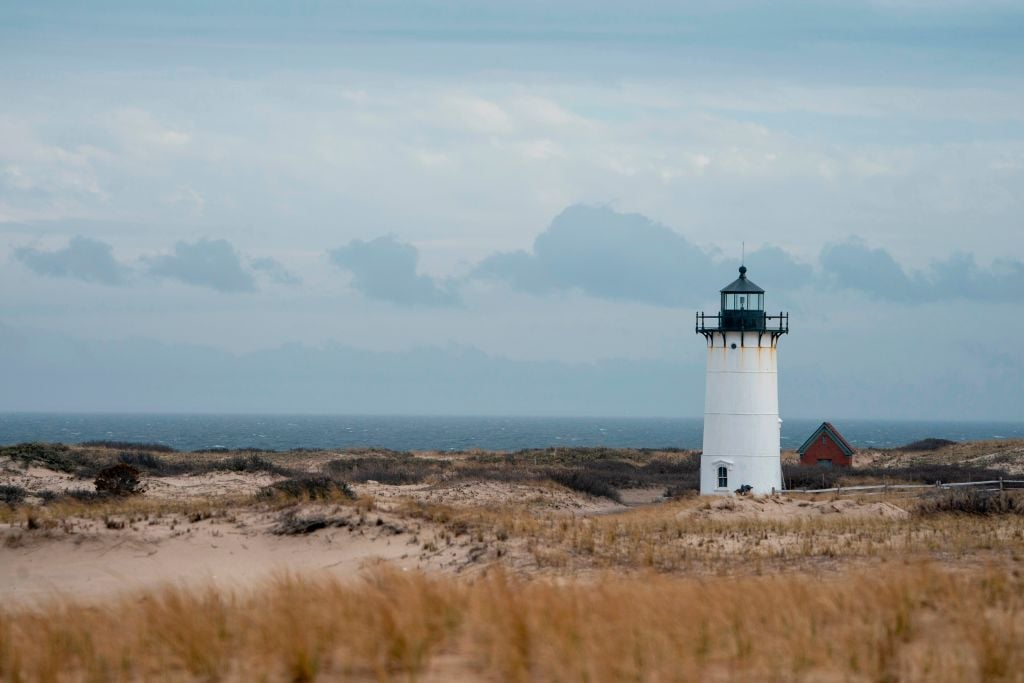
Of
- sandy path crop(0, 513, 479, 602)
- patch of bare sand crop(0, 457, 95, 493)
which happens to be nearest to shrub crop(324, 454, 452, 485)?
patch of bare sand crop(0, 457, 95, 493)

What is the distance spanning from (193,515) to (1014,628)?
15320 mm

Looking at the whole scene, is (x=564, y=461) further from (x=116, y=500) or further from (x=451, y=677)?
(x=451, y=677)

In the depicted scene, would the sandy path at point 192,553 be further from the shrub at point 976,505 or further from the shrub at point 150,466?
the shrub at point 150,466

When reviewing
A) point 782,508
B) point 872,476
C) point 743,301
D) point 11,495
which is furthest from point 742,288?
point 11,495

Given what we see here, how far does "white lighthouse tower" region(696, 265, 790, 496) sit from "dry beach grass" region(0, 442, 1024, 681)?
5450 millimetres

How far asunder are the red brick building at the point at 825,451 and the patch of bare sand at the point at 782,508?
26.5 m

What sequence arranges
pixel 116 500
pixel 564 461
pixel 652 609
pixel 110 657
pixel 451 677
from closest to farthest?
1. pixel 451 677
2. pixel 110 657
3. pixel 652 609
4. pixel 116 500
5. pixel 564 461

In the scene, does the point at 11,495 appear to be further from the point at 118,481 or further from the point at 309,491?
the point at 309,491

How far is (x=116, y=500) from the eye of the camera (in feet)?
82.9

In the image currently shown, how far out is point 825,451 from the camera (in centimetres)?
5481

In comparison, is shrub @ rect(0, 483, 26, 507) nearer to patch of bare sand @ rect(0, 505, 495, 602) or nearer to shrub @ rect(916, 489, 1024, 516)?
patch of bare sand @ rect(0, 505, 495, 602)

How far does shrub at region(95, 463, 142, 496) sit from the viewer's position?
29528 mm

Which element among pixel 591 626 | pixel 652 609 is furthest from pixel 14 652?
pixel 652 609

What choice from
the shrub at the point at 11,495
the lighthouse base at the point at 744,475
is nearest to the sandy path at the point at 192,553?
the shrub at the point at 11,495
